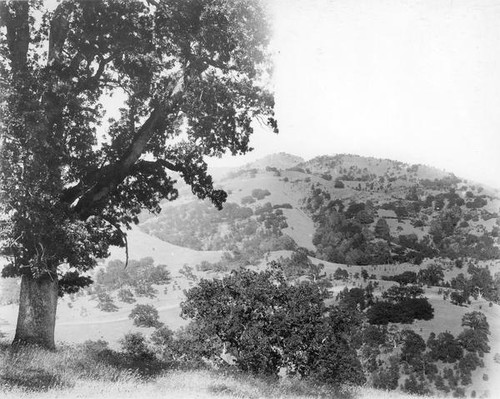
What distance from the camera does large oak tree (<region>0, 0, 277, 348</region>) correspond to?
10.4 meters

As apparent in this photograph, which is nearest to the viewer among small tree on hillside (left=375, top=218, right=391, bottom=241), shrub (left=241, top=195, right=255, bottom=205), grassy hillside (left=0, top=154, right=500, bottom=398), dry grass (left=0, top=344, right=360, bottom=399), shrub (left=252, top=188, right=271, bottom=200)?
dry grass (left=0, top=344, right=360, bottom=399)

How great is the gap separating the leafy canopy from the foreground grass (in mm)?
2059

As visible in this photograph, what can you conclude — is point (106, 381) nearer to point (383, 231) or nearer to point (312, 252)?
point (312, 252)

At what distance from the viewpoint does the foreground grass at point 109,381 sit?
9039 millimetres

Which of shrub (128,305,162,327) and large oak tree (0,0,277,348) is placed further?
shrub (128,305,162,327)

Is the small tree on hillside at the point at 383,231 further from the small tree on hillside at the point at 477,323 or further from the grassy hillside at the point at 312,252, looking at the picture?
the small tree on hillside at the point at 477,323

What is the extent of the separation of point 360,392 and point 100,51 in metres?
13.5

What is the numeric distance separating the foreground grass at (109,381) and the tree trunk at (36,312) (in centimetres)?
53

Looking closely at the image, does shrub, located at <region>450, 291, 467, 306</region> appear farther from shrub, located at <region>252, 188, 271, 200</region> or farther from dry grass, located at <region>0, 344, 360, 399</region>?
shrub, located at <region>252, 188, 271, 200</region>

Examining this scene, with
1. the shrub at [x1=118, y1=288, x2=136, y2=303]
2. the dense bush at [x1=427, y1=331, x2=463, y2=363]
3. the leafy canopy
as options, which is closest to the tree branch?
the leafy canopy

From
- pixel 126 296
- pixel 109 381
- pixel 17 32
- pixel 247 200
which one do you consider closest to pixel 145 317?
pixel 126 296

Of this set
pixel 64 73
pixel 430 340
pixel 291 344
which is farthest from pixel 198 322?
pixel 430 340

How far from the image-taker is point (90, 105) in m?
15.4

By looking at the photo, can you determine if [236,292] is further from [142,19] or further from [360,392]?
[142,19]
